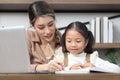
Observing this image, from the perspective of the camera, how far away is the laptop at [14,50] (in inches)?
34.8

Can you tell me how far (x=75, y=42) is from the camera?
1505mm

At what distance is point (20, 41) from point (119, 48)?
5.59ft

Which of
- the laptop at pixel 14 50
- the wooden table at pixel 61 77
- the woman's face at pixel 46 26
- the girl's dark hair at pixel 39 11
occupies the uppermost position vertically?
the girl's dark hair at pixel 39 11

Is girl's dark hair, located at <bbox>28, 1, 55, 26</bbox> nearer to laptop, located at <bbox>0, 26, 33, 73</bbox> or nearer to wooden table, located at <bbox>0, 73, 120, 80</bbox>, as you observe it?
laptop, located at <bbox>0, 26, 33, 73</bbox>

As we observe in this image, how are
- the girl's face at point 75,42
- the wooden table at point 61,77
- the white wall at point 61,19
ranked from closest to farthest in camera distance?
the wooden table at point 61,77 < the girl's face at point 75,42 < the white wall at point 61,19

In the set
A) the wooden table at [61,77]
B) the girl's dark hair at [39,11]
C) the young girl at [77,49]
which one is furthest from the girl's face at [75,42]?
the wooden table at [61,77]

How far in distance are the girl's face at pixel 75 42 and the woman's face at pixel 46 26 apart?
9 centimetres

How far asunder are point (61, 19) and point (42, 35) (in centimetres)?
103

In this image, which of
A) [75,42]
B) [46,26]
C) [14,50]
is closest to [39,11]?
[46,26]

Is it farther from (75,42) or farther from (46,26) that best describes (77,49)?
(46,26)

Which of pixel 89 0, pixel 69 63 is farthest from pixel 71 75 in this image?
pixel 89 0

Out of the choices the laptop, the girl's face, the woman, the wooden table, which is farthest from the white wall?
the wooden table

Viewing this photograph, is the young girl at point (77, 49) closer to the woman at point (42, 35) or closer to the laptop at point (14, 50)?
the woman at point (42, 35)

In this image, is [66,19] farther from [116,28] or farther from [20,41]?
[20,41]
